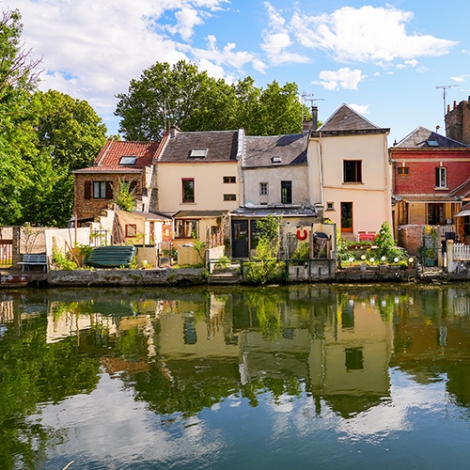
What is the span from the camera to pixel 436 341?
12.4 m

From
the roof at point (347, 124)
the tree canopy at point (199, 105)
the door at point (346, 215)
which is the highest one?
the tree canopy at point (199, 105)

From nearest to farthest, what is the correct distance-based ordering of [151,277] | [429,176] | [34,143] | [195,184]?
[151,277] < [429,176] < [195,184] < [34,143]

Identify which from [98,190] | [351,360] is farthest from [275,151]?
[351,360]

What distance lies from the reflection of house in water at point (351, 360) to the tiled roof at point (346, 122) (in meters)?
14.4

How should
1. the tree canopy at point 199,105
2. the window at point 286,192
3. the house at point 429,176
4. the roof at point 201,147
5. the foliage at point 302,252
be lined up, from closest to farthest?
1. the foliage at point 302,252
2. the house at point 429,176
3. the window at point 286,192
4. the roof at point 201,147
5. the tree canopy at point 199,105

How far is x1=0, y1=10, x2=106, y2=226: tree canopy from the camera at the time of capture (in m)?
23.6

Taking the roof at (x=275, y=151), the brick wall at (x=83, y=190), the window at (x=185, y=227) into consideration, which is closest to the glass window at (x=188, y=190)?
the window at (x=185, y=227)

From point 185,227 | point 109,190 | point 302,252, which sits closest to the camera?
point 302,252

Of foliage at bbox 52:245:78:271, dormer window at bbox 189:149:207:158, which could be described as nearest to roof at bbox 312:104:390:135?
dormer window at bbox 189:149:207:158

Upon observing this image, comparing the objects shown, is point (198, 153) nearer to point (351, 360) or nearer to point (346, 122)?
point (346, 122)

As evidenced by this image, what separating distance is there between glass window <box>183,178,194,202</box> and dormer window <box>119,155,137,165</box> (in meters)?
3.90

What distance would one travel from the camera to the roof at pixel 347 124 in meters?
27.3

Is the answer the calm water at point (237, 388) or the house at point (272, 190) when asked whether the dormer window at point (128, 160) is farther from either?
the calm water at point (237, 388)

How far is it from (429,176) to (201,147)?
14.8 metres
